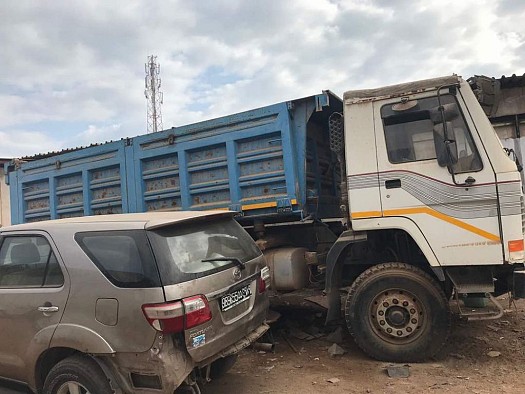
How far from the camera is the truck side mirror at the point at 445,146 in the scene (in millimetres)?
4078

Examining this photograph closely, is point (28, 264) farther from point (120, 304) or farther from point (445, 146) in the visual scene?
point (445, 146)

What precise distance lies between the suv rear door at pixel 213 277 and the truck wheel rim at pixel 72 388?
32.0 inches

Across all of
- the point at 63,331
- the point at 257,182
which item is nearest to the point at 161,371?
the point at 63,331

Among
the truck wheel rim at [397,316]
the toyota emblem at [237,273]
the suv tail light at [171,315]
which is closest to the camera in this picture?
the suv tail light at [171,315]

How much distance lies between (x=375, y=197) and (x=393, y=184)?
0.74 ft

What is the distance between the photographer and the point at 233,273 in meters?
3.33

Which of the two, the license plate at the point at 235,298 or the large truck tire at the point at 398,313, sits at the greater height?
the license plate at the point at 235,298

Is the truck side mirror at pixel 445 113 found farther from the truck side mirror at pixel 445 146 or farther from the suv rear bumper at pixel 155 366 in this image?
the suv rear bumper at pixel 155 366

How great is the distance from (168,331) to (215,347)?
0.45 meters

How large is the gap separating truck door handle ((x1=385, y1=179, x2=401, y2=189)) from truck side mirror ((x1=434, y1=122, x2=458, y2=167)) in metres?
0.45

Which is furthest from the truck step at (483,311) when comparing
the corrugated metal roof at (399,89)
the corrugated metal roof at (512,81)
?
the corrugated metal roof at (512,81)

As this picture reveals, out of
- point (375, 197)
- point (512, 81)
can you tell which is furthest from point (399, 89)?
point (512, 81)

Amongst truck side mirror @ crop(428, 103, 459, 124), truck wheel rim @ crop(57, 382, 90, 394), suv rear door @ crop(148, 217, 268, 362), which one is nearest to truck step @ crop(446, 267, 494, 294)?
Result: truck side mirror @ crop(428, 103, 459, 124)

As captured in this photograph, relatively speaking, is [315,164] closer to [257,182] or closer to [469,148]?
[257,182]
